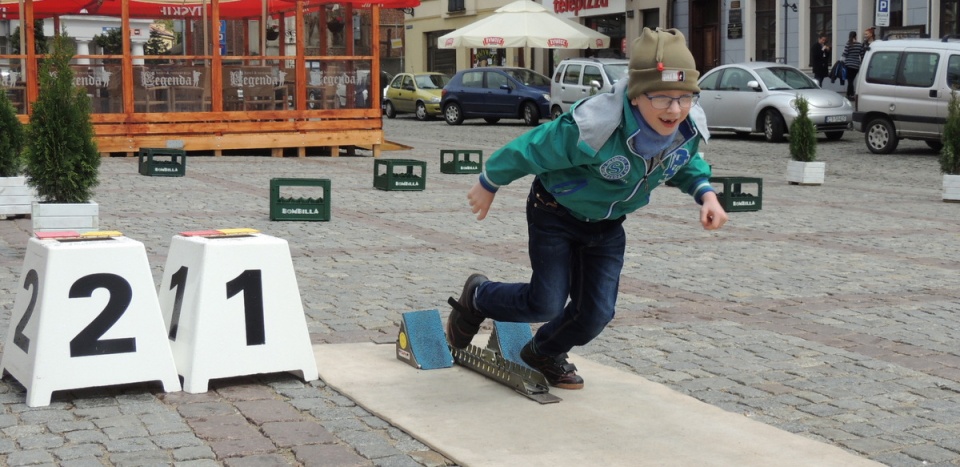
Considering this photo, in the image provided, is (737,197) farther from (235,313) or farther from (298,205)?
(235,313)

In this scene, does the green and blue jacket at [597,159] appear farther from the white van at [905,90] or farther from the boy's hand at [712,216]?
the white van at [905,90]

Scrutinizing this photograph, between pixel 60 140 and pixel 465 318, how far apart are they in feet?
17.5

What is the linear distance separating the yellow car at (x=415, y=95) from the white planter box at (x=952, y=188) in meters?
23.8

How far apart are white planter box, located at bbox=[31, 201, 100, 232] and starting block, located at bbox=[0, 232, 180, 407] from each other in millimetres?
4665

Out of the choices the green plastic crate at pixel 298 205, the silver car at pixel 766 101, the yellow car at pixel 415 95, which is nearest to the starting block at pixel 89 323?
the green plastic crate at pixel 298 205

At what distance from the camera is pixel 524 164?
5137 millimetres

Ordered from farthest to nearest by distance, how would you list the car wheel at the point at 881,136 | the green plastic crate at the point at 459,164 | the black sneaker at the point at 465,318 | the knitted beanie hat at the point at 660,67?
the car wheel at the point at 881,136 < the green plastic crate at the point at 459,164 < the black sneaker at the point at 465,318 < the knitted beanie hat at the point at 660,67

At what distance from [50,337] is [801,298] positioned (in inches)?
192

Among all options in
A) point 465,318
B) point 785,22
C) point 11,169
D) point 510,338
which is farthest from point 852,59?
point 465,318

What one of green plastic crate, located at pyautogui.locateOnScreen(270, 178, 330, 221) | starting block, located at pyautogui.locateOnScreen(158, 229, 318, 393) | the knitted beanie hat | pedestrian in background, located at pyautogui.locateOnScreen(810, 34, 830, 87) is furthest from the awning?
the knitted beanie hat

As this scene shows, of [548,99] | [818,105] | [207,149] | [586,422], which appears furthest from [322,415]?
[548,99]

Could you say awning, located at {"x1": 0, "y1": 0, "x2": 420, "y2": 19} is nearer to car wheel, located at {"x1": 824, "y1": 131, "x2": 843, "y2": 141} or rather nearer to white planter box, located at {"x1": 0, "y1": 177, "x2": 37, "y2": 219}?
car wheel, located at {"x1": 824, "y1": 131, "x2": 843, "y2": 141}

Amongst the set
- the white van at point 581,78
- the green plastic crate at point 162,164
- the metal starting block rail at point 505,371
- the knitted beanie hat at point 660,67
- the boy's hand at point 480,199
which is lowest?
the metal starting block rail at point 505,371

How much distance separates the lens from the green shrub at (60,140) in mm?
10234
